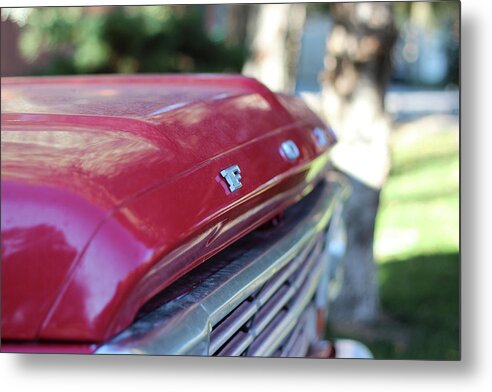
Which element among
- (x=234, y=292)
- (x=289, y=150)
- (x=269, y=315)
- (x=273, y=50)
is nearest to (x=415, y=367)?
(x=269, y=315)

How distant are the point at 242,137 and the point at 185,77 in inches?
26.5

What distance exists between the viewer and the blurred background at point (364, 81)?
3857 millimetres

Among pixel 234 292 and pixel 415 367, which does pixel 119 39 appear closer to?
pixel 415 367

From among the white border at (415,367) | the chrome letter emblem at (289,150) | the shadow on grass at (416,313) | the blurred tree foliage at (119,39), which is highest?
the blurred tree foliage at (119,39)

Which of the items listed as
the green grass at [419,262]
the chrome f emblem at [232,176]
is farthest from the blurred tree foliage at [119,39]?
the chrome f emblem at [232,176]

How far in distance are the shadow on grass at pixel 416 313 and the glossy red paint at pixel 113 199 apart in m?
1.84

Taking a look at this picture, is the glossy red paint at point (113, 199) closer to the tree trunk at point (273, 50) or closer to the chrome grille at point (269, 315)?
the chrome grille at point (269, 315)

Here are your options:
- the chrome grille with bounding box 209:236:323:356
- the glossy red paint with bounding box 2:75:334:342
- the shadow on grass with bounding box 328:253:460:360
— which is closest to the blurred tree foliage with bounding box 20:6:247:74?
the shadow on grass with bounding box 328:253:460:360

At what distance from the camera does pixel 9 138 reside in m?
1.44

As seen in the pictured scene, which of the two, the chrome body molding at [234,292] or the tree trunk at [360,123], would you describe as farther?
the tree trunk at [360,123]

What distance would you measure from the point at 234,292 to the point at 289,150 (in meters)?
0.47

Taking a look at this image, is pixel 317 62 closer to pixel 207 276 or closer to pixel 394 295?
pixel 394 295

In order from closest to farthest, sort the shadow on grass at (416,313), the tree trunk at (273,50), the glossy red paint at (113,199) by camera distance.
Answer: the glossy red paint at (113,199) < the shadow on grass at (416,313) < the tree trunk at (273,50)

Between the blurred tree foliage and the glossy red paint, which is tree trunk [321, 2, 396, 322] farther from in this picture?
the glossy red paint
